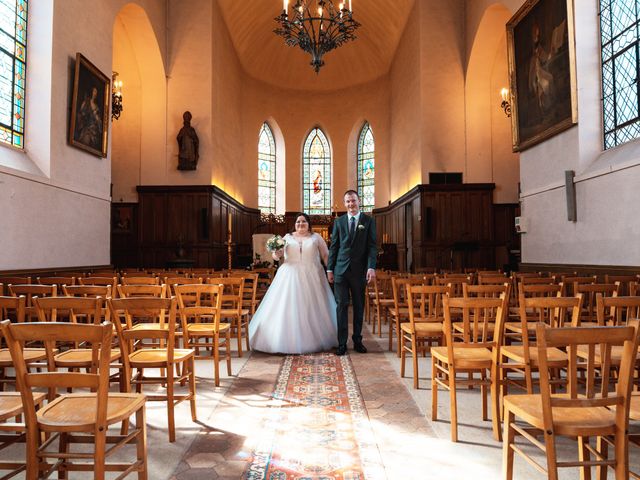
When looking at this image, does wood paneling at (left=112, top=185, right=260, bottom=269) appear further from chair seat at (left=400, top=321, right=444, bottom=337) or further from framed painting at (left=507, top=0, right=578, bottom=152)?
chair seat at (left=400, top=321, right=444, bottom=337)

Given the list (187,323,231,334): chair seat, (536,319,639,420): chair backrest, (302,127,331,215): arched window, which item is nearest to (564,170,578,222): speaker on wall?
(187,323,231,334): chair seat

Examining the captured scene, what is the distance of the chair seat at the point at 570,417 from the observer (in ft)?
5.94

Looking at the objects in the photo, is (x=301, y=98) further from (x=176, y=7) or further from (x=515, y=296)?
(x=515, y=296)

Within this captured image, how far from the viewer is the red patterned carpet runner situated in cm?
243

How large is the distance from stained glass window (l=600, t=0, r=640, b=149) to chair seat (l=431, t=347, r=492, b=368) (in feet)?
16.9

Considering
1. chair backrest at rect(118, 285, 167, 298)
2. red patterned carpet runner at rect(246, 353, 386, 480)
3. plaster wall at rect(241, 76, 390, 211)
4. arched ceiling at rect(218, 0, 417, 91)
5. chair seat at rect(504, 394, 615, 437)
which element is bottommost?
red patterned carpet runner at rect(246, 353, 386, 480)

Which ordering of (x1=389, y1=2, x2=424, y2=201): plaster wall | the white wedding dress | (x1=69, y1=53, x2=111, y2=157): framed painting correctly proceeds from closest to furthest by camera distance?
1. the white wedding dress
2. (x1=69, y1=53, x2=111, y2=157): framed painting
3. (x1=389, y1=2, x2=424, y2=201): plaster wall

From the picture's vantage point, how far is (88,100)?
27.9 feet

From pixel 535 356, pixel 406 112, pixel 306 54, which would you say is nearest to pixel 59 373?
pixel 535 356

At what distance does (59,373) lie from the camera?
1.85 meters

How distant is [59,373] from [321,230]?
57.1 feet

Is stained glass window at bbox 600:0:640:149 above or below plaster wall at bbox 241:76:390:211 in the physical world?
below

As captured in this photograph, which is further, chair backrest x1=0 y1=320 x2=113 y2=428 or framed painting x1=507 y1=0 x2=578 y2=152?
framed painting x1=507 y1=0 x2=578 y2=152

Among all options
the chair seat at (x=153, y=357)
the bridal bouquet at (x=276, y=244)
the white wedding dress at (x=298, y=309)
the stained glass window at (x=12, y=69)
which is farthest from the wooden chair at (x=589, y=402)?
the stained glass window at (x=12, y=69)
